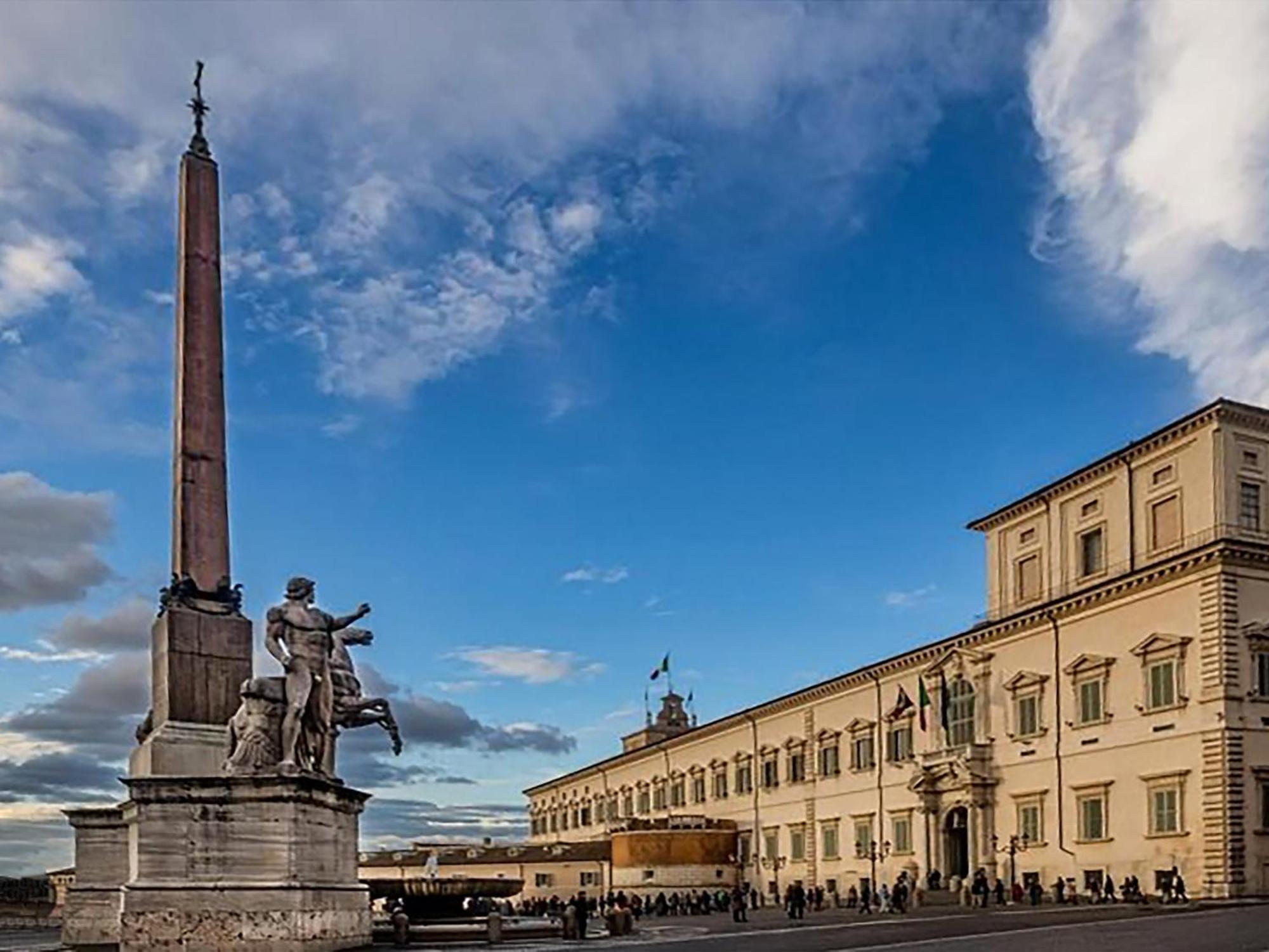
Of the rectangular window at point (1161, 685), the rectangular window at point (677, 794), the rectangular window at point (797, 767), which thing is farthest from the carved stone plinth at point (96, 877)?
the rectangular window at point (677, 794)

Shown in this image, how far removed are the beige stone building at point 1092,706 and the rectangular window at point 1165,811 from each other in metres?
0.06

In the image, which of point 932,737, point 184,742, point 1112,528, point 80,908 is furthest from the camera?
point 932,737

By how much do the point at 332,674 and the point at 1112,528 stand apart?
3673 centimetres

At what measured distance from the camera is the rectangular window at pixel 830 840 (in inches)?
2584

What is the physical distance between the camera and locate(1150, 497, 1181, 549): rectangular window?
4694 centimetres

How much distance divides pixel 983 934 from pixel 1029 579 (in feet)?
92.5

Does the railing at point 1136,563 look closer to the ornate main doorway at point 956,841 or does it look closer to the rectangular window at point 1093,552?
the rectangular window at point 1093,552

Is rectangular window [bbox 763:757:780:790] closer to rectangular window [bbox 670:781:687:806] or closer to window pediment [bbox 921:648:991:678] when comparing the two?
rectangular window [bbox 670:781:687:806]

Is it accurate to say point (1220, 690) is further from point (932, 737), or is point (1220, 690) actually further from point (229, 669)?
point (229, 669)

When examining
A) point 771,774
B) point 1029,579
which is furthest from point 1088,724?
point 771,774

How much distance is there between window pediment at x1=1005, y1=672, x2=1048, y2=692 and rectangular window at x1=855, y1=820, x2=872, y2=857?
1289 cm

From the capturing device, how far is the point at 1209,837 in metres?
40.2

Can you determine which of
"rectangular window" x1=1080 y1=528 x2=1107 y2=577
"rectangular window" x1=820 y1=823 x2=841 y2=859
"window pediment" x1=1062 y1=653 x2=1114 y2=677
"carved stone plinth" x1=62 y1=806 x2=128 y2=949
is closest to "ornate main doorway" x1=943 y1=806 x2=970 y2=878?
"window pediment" x1=1062 y1=653 x2=1114 y2=677

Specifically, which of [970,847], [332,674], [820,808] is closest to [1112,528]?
[970,847]
